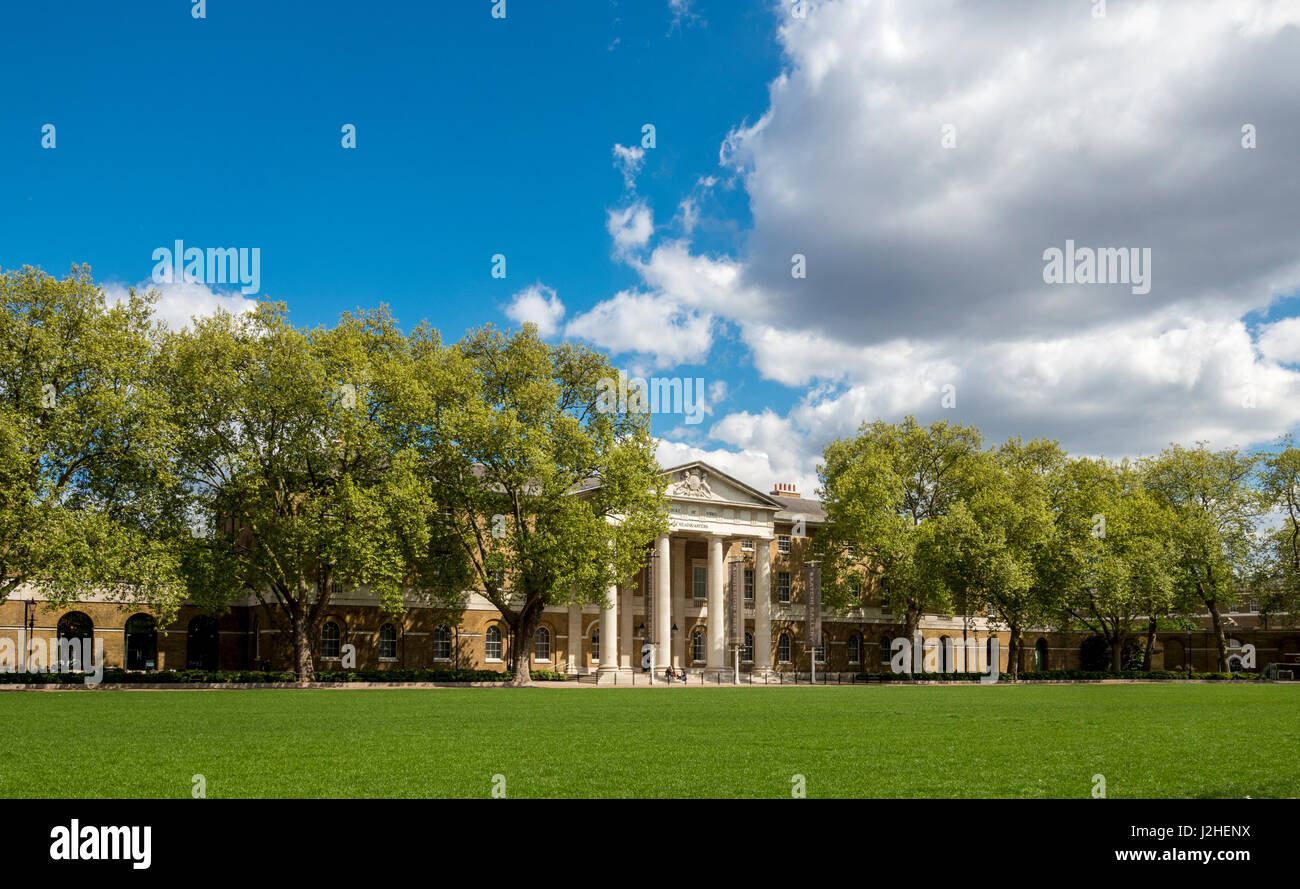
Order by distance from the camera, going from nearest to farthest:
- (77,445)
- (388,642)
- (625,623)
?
1. (77,445)
2. (388,642)
3. (625,623)

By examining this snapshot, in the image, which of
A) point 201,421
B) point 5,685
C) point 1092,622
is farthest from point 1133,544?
point 5,685

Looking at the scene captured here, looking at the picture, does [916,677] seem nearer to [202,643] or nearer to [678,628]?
[678,628]

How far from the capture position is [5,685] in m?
41.4

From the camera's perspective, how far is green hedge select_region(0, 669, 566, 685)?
142ft

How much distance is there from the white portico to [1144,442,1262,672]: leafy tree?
2656 cm

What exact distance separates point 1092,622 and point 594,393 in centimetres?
4242

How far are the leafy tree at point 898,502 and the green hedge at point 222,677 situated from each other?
2489 centimetres

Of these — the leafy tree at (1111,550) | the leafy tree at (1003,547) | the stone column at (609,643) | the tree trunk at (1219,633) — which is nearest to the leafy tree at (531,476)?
the stone column at (609,643)

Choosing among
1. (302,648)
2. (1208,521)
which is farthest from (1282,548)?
(302,648)

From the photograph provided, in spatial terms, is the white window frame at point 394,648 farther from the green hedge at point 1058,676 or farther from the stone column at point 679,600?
the green hedge at point 1058,676

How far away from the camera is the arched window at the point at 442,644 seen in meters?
61.7

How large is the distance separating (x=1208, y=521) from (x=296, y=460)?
56969mm

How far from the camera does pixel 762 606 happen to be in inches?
2781

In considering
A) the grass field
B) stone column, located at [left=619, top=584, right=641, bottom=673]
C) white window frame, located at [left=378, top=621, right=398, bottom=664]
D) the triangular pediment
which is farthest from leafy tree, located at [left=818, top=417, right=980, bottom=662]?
the grass field
